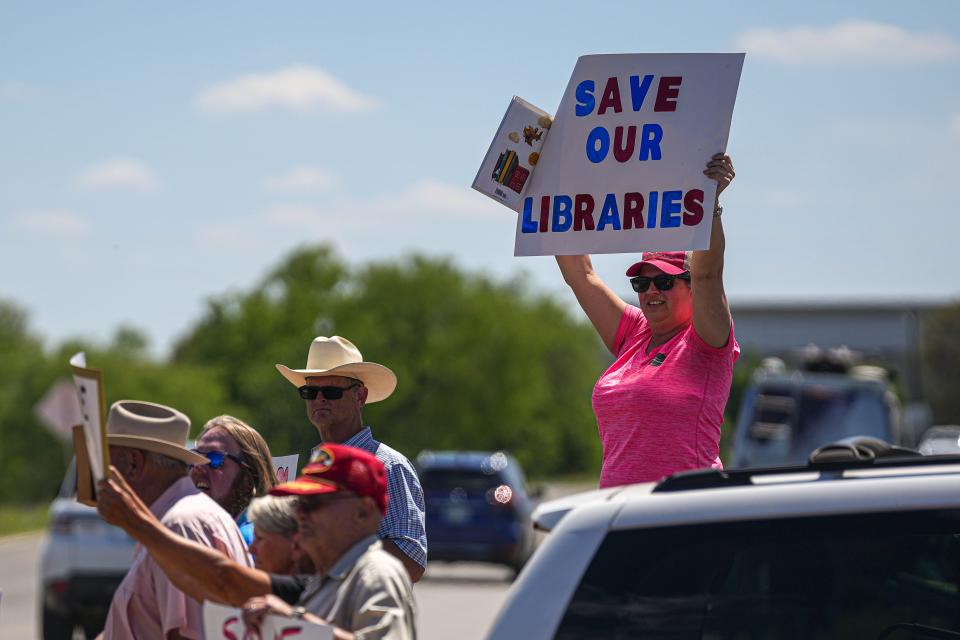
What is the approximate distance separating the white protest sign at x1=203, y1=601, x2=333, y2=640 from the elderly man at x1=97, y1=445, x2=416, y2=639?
7 centimetres

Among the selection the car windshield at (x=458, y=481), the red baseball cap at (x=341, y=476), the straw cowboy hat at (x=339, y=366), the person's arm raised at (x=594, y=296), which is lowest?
the car windshield at (x=458, y=481)

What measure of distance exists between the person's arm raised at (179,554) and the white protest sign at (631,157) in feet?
6.09

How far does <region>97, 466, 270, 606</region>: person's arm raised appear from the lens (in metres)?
3.77

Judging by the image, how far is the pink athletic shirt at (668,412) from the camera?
488 centimetres

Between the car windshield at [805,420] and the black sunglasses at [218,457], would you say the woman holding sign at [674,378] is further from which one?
the car windshield at [805,420]

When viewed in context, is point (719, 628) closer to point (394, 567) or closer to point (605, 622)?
point (605, 622)

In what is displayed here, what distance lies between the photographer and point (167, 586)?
4535 millimetres

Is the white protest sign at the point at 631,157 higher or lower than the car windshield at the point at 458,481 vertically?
higher

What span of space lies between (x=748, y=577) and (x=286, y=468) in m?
2.68

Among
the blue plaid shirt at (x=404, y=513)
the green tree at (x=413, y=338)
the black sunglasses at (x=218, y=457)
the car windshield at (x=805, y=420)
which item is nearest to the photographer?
the blue plaid shirt at (x=404, y=513)

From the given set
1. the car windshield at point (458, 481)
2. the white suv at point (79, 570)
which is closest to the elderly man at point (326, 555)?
the white suv at point (79, 570)

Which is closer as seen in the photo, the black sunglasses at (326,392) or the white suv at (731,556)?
the white suv at (731,556)

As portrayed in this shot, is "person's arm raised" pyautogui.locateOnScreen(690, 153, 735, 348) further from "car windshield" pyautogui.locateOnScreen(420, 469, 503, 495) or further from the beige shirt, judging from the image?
"car windshield" pyautogui.locateOnScreen(420, 469, 503, 495)

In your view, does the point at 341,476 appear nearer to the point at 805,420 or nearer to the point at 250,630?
the point at 250,630
